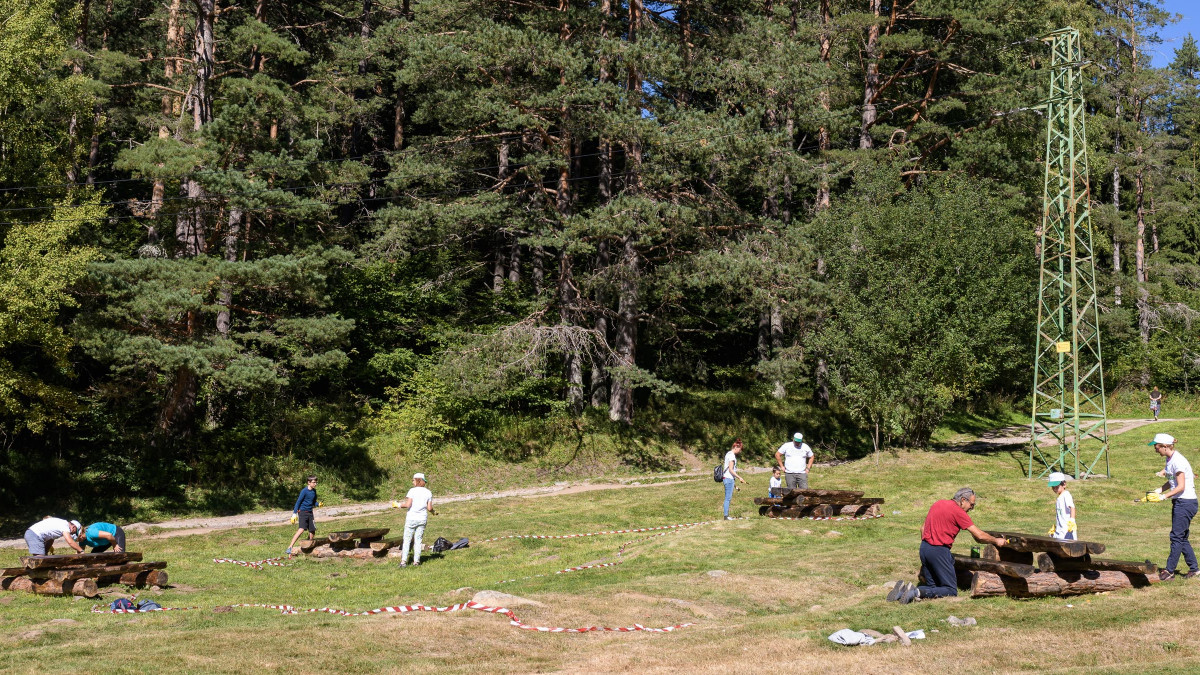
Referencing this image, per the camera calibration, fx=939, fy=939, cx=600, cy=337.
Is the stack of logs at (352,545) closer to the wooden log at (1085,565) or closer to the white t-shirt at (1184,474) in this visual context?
the wooden log at (1085,565)

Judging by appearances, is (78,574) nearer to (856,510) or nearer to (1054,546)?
(1054,546)

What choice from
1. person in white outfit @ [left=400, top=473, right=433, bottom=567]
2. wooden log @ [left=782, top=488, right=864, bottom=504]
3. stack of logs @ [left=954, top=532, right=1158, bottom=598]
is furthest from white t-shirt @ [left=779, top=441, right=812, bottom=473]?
stack of logs @ [left=954, top=532, right=1158, bottom=598]

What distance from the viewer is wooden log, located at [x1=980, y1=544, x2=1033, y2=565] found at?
1258cm

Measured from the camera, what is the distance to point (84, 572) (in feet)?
45.2

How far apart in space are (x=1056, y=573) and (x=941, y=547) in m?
1.43

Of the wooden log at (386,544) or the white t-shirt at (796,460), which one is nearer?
the wooden log at (386,544)

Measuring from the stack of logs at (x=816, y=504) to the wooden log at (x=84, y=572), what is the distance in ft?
39.4

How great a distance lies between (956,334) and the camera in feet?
95.1

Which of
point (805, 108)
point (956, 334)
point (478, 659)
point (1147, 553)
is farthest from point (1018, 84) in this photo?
point (478, 659)

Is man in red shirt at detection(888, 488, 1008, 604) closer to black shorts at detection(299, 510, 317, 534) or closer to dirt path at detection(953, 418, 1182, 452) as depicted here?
black shorts at detection(299, 510, 317, 534)

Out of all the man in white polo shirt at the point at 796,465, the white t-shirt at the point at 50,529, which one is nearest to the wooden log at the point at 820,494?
the man in white polo shirt at the point at 796,465

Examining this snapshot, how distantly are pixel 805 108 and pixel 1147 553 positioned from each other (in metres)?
21.5

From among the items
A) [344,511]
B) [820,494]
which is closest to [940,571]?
[820,494]

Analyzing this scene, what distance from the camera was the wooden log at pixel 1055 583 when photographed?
1154cm
